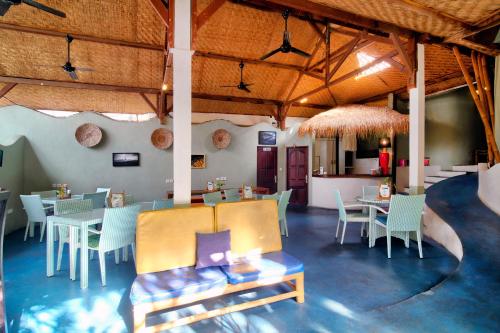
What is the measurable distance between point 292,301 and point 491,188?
4741 millimetres

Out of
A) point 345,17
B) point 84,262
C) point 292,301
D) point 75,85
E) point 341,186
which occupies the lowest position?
point 292,301

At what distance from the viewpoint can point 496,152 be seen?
5.59 meters

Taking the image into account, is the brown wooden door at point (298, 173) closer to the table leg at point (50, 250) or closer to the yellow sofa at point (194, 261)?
the yellow sofa at point (194, 261)

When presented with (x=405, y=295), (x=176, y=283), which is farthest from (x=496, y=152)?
(x=176, y=283)

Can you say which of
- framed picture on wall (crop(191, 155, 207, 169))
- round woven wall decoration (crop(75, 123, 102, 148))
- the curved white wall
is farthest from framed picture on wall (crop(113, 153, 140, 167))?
the curved white wall

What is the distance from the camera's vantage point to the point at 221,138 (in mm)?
9023

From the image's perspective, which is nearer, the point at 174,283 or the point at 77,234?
the point at 174,283

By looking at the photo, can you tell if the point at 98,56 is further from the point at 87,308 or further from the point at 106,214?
the point at 87,308

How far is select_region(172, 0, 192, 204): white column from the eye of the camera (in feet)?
11.2

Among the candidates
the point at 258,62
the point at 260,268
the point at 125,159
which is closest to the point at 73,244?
the point at 260,268

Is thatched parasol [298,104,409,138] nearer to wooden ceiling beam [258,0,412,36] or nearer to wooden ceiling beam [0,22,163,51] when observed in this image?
wooden ceiling beam [258,0,412,36]

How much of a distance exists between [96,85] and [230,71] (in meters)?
3.81

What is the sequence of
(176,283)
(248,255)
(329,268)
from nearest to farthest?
(176,283) → (248,255) → (329,268)

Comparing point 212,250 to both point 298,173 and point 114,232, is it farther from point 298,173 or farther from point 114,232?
point 298,173
